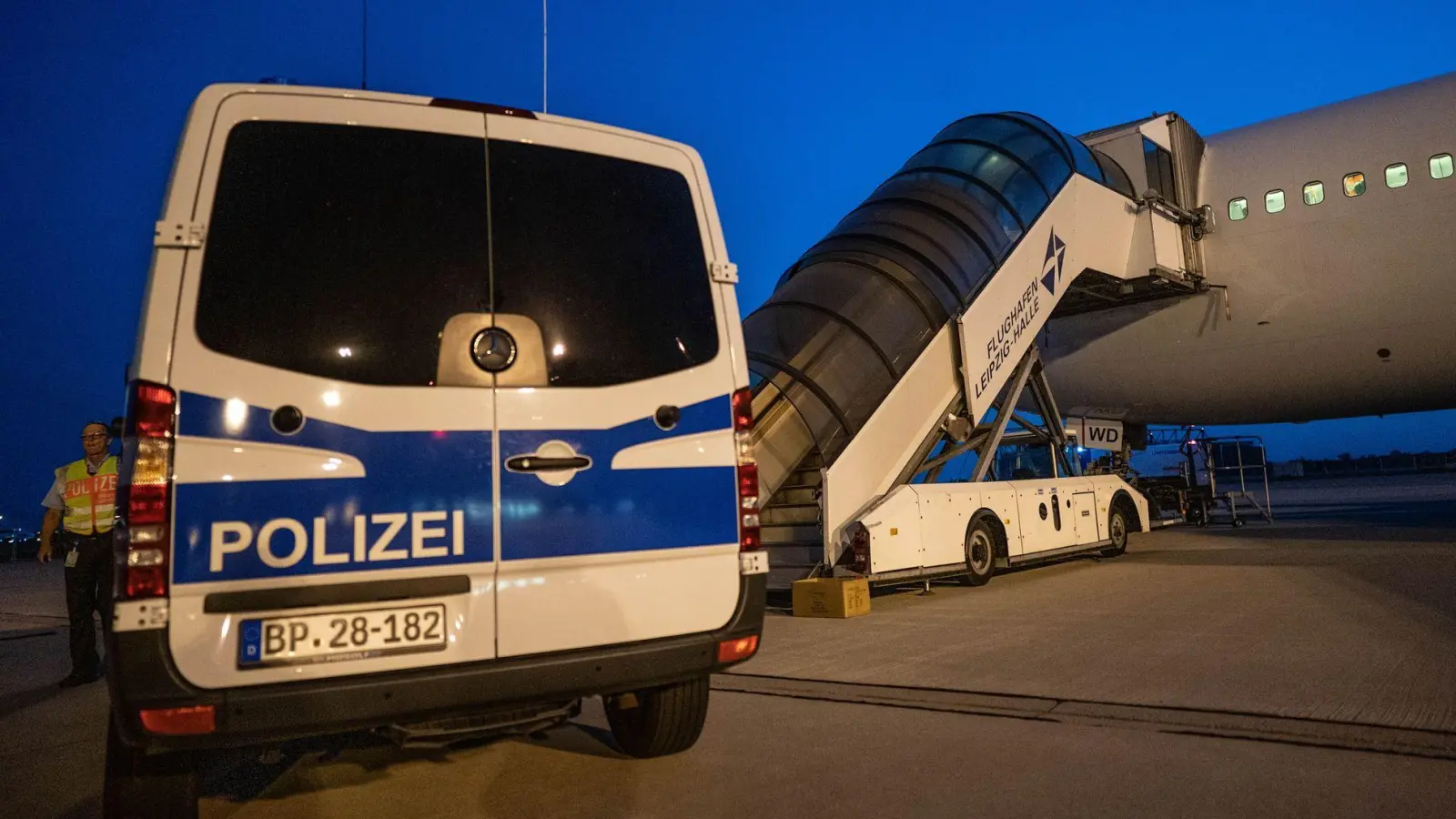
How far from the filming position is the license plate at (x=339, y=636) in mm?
2328

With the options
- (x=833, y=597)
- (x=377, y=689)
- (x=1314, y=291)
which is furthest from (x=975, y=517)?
(x=1314, y=291)

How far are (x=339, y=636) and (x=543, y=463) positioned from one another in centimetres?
70

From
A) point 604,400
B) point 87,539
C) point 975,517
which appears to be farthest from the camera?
point 975,517

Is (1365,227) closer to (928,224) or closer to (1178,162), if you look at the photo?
(1178,162)

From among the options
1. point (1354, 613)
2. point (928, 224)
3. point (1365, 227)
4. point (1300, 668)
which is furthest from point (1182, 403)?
point (1300, 668)

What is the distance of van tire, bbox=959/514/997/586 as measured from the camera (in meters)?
8.92

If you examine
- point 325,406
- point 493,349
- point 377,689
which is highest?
point 493,349

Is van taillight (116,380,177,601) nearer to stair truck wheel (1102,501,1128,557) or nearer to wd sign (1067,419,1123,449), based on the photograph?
stair truck wheel (1102,501,1128,557)

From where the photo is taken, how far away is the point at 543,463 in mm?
2699

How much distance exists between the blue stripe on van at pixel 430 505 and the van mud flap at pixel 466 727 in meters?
0.50

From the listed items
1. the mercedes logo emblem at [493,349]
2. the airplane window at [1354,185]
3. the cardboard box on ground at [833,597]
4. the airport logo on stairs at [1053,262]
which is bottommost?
the cardboard box on ground at [833,597]

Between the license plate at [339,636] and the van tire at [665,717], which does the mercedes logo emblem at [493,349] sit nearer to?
the license plate at [339,636]

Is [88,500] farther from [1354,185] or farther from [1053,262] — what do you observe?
[1354,185]

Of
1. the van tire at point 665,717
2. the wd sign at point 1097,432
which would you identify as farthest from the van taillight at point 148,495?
the wd sign at point 1097,432
